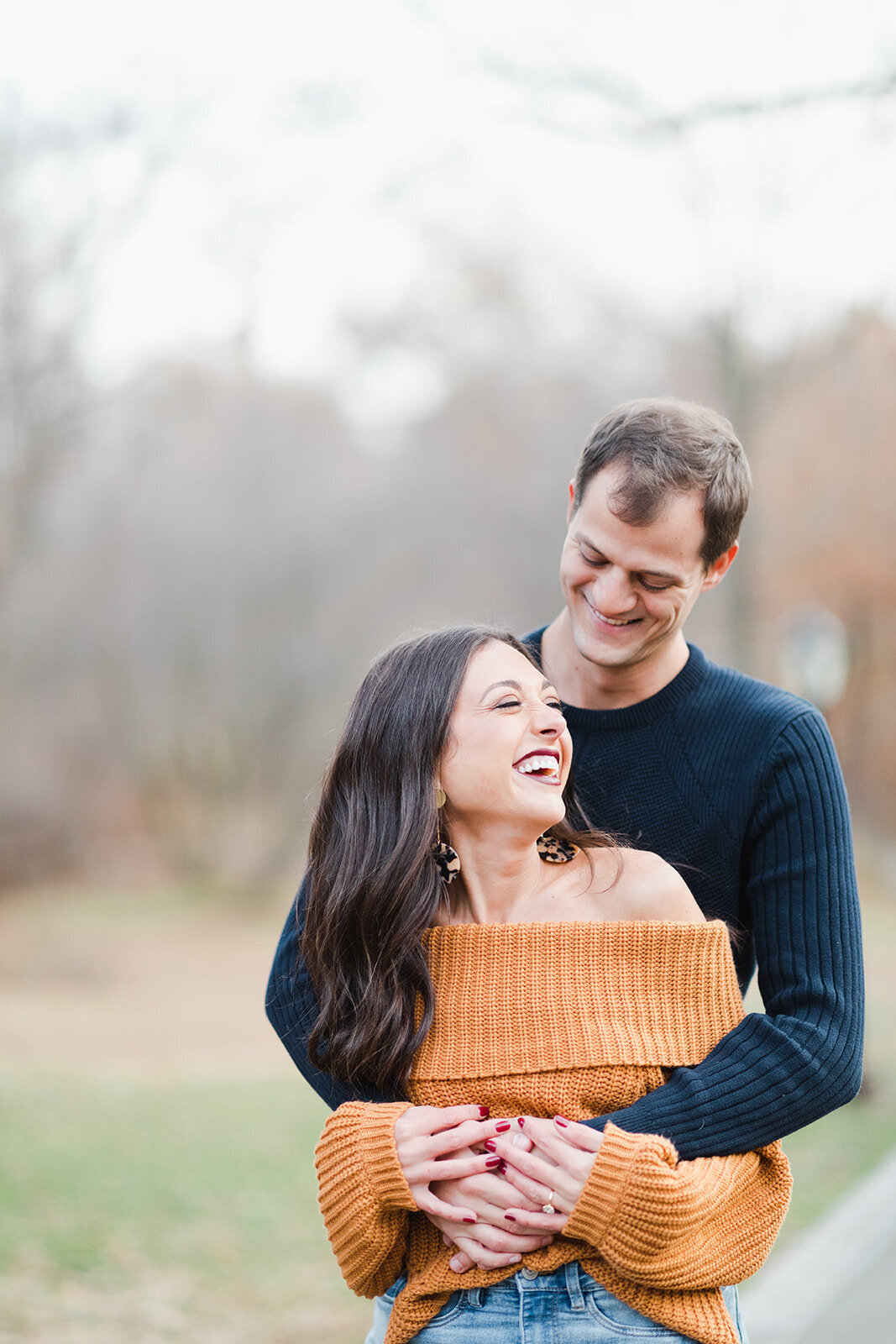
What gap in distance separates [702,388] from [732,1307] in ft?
45.2

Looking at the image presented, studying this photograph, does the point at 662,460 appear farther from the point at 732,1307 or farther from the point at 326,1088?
the point at 732,1307

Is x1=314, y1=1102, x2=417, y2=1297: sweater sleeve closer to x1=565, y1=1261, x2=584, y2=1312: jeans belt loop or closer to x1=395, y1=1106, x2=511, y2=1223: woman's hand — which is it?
x1=395, y1=1106, x2=511, y2=1223: woman's hand

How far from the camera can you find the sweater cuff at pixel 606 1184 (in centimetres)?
185

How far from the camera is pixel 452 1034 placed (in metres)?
2.09

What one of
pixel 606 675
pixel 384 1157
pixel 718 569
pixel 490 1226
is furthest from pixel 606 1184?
pixel 718 569

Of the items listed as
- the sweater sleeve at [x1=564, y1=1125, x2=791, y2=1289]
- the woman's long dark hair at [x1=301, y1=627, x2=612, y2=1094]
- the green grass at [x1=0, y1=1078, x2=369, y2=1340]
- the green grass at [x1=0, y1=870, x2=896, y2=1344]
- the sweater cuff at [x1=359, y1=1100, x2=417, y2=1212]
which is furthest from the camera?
the green grass at [x1=0, y1=1078, x2=369, y2=1340]

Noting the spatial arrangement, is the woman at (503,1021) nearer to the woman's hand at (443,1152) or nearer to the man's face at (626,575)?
the woman's hand at (443,1152)

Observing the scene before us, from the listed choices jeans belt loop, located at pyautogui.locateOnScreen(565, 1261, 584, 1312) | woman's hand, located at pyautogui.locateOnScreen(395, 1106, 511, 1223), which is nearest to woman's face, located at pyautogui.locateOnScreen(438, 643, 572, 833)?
woman's hand, located at pyautogui.locateOnScreen(395, 1106, 511, 1223)

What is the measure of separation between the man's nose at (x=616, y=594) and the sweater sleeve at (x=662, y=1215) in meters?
0.89

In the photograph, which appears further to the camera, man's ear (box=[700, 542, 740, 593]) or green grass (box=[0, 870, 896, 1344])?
green grass (box=[0, 870, 896, 1344])

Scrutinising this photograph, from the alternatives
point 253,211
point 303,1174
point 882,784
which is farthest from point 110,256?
point 882,784

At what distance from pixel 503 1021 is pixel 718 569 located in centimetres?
96

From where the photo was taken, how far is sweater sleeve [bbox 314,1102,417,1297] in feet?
6.45

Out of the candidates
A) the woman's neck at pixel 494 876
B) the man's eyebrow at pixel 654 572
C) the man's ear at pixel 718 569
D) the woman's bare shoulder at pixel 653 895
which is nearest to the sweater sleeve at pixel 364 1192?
the woman's neck at pixel 494 876
